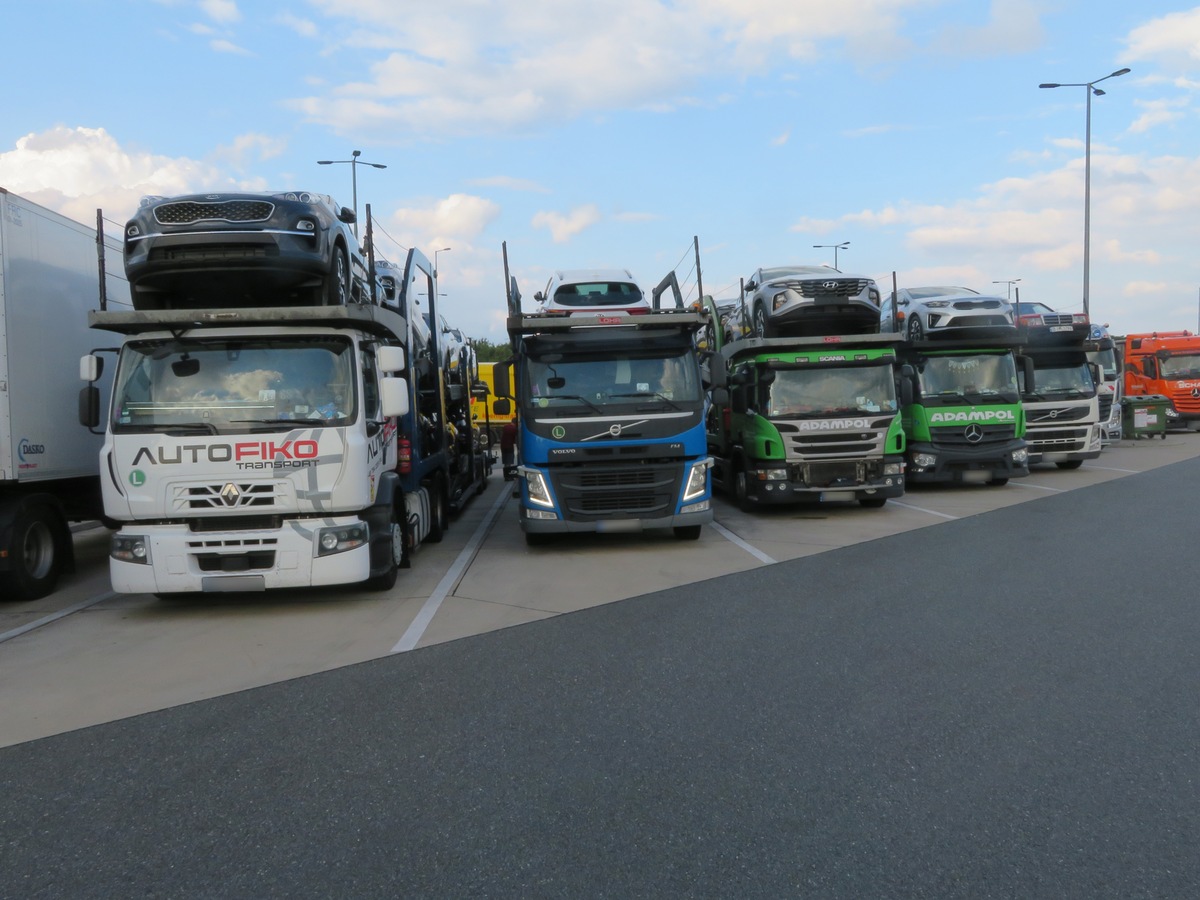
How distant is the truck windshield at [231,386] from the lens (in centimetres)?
845

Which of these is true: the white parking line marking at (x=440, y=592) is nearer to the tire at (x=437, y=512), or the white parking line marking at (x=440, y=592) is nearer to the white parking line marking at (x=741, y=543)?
the tire at (x=437, y=512)

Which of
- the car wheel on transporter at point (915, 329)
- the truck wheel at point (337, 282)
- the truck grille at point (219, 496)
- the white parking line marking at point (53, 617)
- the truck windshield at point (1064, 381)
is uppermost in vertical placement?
the truck wheel at point (337, 282)

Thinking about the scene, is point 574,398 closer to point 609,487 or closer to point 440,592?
point 609,487

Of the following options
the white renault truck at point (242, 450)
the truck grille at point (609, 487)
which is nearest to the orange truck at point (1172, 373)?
the truck grille at point (609, 487)

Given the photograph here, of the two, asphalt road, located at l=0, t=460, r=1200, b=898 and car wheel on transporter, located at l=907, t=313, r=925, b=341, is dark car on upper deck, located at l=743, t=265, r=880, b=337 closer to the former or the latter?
car wheel on transporter, located at l=907, t=313, r=925, b=341

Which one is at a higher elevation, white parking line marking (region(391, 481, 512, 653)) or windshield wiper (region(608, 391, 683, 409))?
windshield wiper (region(608, 391, 683, 409))

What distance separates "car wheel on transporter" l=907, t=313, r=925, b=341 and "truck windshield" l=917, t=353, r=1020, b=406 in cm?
49

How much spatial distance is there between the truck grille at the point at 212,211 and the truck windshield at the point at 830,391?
26.6 ft

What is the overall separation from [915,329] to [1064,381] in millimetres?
4205

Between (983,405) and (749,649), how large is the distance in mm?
12019

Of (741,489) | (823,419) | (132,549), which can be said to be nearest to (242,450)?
(132,549)

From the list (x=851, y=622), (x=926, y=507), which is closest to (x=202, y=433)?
(x=851, y=622)

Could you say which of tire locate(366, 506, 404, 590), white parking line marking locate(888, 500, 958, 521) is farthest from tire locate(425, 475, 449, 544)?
white parking line marking locate(888, 500, 958, 521)

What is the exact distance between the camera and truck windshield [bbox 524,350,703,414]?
38.0 ft
